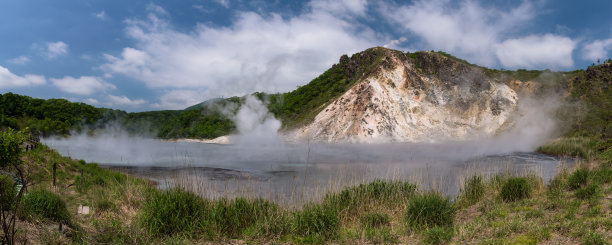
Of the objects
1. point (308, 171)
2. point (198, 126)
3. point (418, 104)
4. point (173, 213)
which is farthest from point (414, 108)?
point (198, 126)

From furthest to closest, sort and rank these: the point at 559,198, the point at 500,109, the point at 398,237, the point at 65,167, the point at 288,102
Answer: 1. the point at 288,102
2. the point at 500,109
3. the point at 65,167
4. the point at 559,198
5. the point at 398,237

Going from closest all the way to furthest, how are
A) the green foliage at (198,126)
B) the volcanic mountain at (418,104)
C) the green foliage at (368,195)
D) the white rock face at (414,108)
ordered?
1. the green foliage at (368,195)
2. the white rock face at (414,108)
3. the volcanic mountain at (418,104)
4. the green foliage at (198,126)

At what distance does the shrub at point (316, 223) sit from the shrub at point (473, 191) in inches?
215

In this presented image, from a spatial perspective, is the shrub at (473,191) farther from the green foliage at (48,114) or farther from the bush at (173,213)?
the green foliage at (48,114)

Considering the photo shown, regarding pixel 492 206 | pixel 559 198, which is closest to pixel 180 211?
pixel 492 206

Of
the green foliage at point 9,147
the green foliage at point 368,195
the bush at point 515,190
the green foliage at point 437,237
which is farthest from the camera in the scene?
the bush at point 515,190

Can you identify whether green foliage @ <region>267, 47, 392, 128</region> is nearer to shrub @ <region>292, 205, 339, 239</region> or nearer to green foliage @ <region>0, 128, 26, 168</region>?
shrub @ <region>292, 205, 339, 239</region>

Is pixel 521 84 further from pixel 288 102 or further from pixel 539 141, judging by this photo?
pixel 288 102

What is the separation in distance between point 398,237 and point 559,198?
4955mm

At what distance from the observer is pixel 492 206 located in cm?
878

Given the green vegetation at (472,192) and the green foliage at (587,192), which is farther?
the green vegetation at (472,192)

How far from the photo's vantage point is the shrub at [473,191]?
10.2m

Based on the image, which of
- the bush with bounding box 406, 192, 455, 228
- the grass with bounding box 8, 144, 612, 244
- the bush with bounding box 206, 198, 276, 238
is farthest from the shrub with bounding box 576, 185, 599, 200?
the bush with bounding box 206, 198, 276, 238

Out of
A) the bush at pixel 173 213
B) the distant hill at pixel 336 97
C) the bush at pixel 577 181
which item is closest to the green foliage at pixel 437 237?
the bush at pixel 173 213
